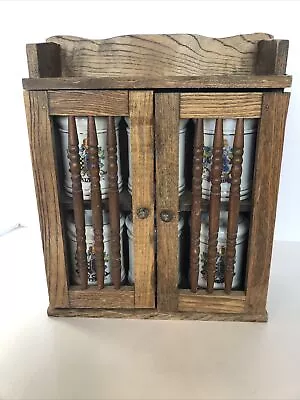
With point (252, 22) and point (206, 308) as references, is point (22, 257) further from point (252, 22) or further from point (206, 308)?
point (252, 22)

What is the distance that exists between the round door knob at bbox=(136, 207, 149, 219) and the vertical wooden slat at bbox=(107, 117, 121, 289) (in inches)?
1.4

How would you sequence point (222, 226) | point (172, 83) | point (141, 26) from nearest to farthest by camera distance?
1. point (172, 83)
2. point (222, 226)
3. point (141, 26)

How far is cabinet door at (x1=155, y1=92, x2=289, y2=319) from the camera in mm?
668

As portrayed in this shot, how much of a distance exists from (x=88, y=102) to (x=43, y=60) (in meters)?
0.13

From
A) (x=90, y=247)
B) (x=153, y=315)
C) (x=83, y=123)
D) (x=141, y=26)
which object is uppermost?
(x=141, y=26)

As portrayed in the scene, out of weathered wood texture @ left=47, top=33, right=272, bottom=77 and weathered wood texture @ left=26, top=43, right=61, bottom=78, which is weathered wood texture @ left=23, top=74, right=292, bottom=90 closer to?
weathered wood texture @ left=26, top=43, right=61, bottom=78

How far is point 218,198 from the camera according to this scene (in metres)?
0.71

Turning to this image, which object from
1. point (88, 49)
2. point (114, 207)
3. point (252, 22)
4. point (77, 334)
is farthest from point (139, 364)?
point (252, 22)

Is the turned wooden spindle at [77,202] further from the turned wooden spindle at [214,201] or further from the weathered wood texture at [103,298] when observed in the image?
the turned wooden spindle at [214,201]

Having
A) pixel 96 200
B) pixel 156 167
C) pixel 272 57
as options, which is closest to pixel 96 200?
pixel 96 200

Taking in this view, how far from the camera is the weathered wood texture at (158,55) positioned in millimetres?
811

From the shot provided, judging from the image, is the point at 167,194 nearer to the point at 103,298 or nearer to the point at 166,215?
the point at 166,215

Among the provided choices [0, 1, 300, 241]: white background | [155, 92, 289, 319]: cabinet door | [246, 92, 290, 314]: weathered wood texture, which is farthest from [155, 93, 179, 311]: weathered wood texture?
[0, 1, 300, 241]: white background

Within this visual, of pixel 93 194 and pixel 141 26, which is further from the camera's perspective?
pixel 141 26
